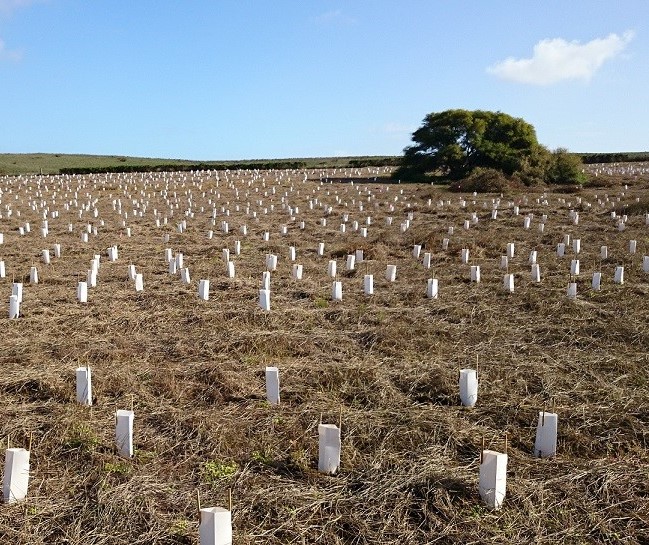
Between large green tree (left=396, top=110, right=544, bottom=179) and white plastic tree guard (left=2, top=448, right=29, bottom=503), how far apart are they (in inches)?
1155

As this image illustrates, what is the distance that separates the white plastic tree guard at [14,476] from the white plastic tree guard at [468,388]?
2.90 metres

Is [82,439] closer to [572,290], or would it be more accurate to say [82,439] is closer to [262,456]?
[262,456]

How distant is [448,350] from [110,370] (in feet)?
10.1

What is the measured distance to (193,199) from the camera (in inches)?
984

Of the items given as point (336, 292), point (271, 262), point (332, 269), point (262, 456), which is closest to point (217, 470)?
point (262, 456)

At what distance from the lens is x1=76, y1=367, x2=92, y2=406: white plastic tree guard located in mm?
4395

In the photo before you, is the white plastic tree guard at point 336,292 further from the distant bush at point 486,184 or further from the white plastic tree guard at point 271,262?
the distant bush at point 486,184

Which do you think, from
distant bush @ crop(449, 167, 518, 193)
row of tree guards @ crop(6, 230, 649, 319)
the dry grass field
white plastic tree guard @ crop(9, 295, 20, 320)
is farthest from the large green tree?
white plastic tree guard @ crop(9, 295, 20, 320)

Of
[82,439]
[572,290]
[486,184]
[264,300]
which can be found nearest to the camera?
[82,439]

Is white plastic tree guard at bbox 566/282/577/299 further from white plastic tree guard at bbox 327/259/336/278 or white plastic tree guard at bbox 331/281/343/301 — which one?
white plastic tree guard at bbox 327/259/336/278

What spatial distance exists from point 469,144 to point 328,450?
102 ft

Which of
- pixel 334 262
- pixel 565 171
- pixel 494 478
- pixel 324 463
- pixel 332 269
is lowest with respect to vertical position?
pixel 324 463

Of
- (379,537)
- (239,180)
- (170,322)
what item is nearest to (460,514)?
(379,537)

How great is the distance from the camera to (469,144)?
3256 cm
